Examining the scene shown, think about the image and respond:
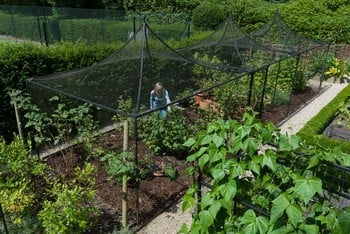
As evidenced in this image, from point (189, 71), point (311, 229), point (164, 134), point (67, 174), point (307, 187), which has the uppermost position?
point (307, 187)

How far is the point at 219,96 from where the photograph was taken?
7.07 meters

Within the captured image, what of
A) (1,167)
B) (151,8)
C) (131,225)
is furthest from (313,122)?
(151,8)

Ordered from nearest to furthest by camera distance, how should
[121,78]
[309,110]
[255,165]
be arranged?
[255,165] < [121,78] < [309,110]

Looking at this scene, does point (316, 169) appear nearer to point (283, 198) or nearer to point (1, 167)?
point (283, 198)

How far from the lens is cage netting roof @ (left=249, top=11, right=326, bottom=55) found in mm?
8442

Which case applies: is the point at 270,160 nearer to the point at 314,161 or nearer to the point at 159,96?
the point at 314,161

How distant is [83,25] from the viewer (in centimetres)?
1730

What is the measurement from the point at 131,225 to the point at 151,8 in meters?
19.0

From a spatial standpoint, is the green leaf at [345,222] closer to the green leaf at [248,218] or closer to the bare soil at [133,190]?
the green leaf at [248,218]

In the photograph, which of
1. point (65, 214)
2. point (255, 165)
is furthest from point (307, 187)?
point (65, 214)

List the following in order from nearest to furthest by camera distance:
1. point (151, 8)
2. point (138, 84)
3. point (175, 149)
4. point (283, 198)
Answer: point (283, 198), point (138, 84), point (175, 149), point (151, 8)

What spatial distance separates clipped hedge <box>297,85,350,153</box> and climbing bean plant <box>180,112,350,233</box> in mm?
3533

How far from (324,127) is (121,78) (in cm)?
462

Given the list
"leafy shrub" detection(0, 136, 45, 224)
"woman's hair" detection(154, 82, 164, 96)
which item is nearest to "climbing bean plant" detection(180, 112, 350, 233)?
"leafy shrub" detection(0, 136, 45, 224)
